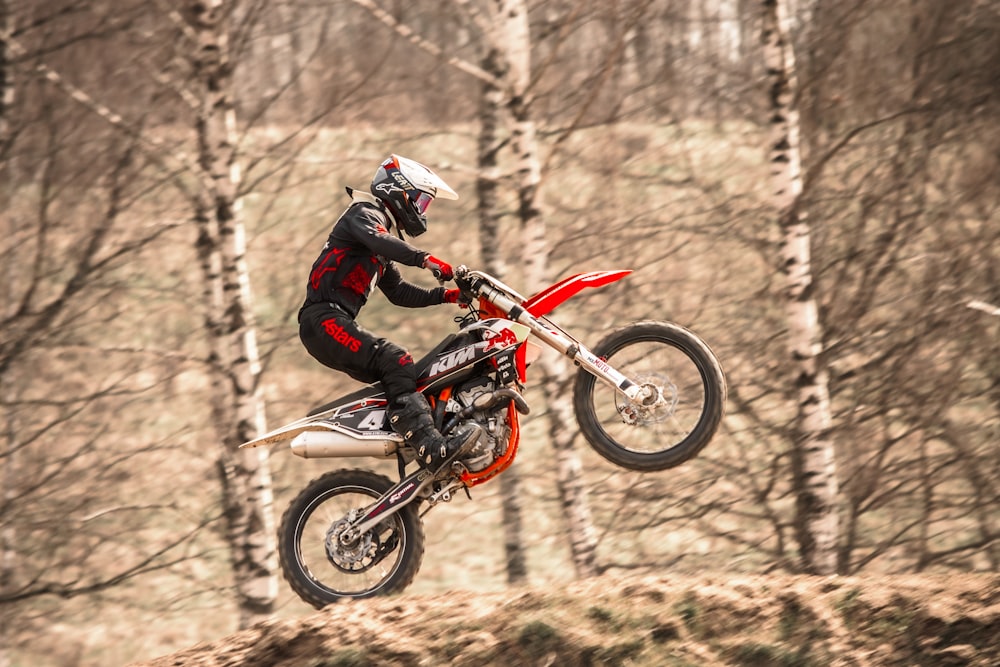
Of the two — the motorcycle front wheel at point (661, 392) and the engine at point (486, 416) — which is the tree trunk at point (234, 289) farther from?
the motorcycle front wheel at point (661, 392)

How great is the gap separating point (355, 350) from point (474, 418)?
2.41 feet

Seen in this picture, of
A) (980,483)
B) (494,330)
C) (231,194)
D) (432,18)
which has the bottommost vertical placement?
(980,483)

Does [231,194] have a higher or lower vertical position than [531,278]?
higher

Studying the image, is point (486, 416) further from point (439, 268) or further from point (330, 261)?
point (330, 261)

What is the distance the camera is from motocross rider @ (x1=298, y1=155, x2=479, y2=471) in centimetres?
595

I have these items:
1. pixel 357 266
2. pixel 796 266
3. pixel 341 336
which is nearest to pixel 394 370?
pixel 341 336

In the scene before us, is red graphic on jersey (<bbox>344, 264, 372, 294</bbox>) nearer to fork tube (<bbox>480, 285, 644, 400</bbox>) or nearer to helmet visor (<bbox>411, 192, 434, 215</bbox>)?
helmet visor (<bbox>411, 192, 434, 215</bbox>)

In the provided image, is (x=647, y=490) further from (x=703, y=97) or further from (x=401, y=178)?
(x=401, y=178)

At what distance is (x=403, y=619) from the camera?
5914 millimetres

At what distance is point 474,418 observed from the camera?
6094mm

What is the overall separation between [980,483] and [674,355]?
23.3ft

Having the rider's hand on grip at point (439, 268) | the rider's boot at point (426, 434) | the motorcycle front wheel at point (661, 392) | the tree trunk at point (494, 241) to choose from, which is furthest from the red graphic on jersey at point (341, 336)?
the tree trunk at point (494, 241)

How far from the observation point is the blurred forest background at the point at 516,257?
11.1 metres

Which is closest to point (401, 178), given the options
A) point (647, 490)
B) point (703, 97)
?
point (647, 490)
